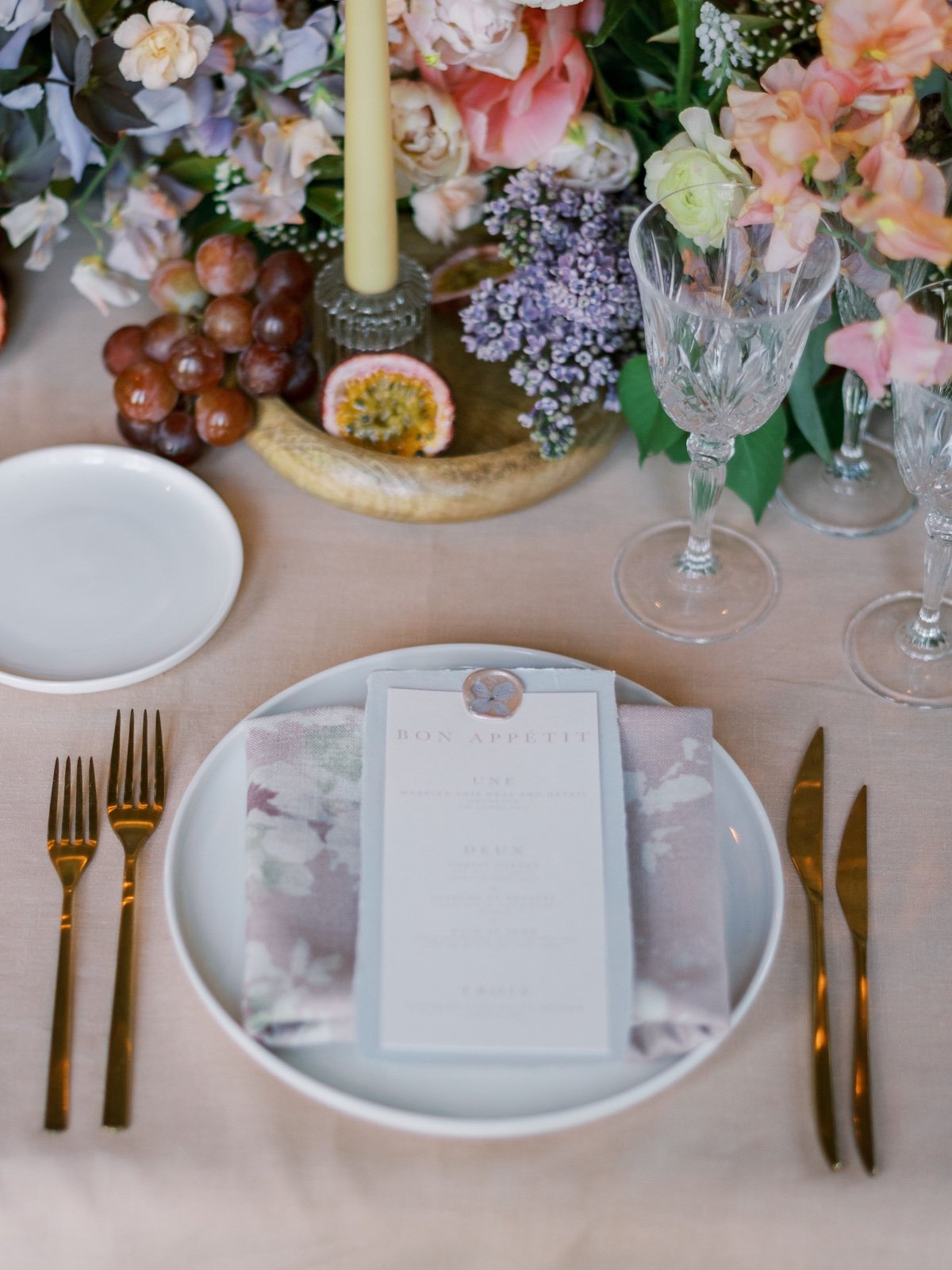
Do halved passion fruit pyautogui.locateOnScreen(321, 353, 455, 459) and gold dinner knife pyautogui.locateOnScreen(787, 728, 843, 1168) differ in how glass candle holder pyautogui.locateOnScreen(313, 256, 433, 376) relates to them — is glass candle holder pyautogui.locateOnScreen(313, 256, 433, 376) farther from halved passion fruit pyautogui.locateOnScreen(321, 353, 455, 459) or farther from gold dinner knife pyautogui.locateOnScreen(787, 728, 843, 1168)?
gold dinner knife pyautogui.locateOnScreen(787, 728, 843, 1168)

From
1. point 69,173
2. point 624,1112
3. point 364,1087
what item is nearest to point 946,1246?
point 624,1112

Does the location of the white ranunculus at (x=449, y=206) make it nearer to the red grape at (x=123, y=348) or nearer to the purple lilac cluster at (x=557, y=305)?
the purple lilac cluster at (x=557, y=305)

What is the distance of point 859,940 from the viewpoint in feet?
2.18

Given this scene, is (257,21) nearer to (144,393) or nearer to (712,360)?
(144,393)

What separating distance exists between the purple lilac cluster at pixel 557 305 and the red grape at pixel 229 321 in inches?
7.0

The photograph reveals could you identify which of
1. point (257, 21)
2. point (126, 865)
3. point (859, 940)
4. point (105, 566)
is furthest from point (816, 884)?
point (257, 21)

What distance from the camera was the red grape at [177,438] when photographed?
0.91 meters

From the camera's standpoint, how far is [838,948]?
67 centimetres

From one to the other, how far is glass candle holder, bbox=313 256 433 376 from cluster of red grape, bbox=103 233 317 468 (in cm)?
2

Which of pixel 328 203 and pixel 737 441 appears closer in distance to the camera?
pixel 737 441

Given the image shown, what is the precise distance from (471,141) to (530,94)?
7cm

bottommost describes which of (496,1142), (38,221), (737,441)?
(496,1142)

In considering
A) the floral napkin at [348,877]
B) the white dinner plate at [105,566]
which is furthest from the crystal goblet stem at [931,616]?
the white dinner plate at [105,566]

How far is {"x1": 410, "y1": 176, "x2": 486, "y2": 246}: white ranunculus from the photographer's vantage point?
1.01 meters
